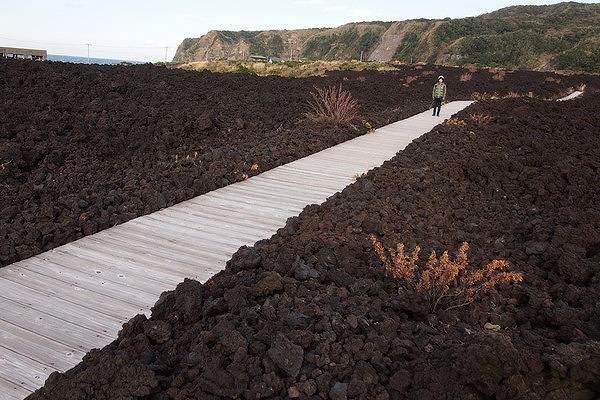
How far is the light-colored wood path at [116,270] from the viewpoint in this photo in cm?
262

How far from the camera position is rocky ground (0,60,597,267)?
455 cm

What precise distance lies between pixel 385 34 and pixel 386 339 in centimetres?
10108

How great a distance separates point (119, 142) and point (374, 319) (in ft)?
18.0

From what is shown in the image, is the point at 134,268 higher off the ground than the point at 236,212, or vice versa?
the point at 236,212

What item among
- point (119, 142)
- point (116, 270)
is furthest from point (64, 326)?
point (119, 142)

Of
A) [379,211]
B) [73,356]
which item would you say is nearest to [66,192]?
[73,356]

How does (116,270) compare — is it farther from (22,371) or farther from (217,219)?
(217,219)

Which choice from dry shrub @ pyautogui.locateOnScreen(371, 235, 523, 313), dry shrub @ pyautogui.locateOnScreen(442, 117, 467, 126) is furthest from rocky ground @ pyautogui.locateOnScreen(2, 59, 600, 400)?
dry shrub @ pyautogui.locateOnScreen(442, 117, 467, 126)

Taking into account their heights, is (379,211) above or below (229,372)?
above

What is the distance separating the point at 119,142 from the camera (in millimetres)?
7000

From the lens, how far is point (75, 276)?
3.37m

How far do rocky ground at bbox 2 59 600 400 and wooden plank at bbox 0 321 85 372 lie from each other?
18cm

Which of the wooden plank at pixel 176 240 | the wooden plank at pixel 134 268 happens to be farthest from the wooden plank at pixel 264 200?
the wooden plank at pixel 134 268

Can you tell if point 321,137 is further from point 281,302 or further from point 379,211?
point 281,302
